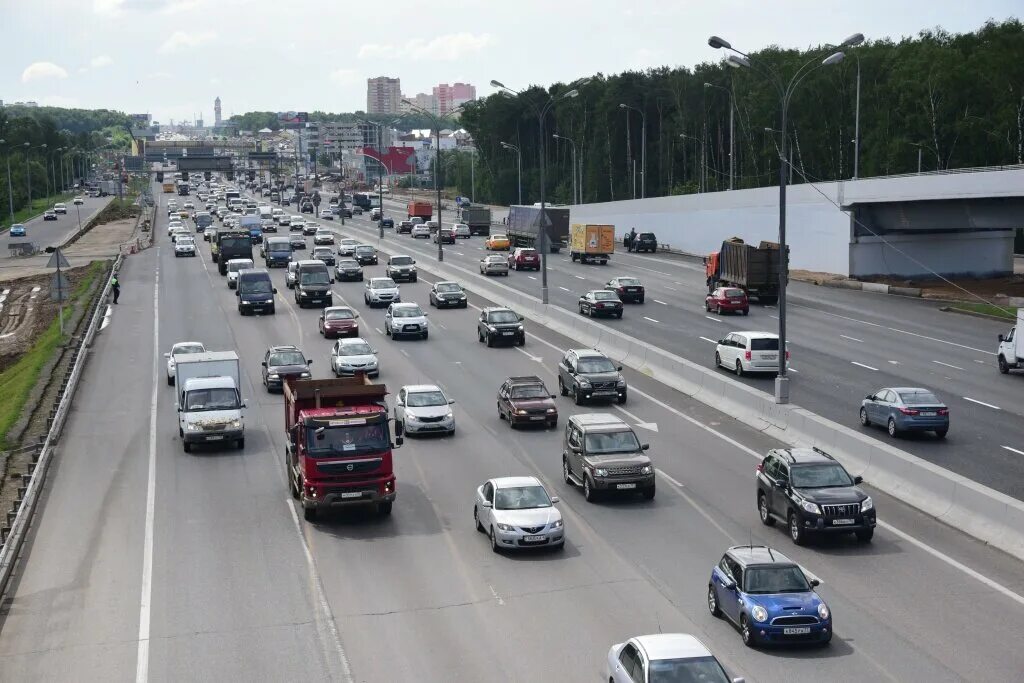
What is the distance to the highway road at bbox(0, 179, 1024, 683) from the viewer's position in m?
18.5

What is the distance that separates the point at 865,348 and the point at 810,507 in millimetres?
27147

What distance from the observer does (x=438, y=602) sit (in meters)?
21.2

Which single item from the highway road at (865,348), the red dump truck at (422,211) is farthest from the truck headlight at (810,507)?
the red dump truck at (422,211)

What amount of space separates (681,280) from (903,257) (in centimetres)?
1294

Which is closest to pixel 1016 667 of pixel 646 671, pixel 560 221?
pixel 646 671

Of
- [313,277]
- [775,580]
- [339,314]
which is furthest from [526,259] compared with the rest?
[775,580]

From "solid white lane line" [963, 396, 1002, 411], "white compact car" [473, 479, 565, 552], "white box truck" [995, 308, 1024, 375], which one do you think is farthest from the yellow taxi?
"white compact car" [473, 479, 565, 552]

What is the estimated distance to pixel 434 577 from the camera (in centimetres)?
2278

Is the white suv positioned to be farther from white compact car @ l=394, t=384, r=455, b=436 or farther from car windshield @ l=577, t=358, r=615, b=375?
white compact car @ l=394, t=384, r=455, b=436

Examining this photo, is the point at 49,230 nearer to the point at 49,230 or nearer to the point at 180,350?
the point at 49,230

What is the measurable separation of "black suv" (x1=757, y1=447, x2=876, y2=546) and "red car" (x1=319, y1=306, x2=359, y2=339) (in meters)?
29.8

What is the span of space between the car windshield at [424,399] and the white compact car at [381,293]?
2763cm

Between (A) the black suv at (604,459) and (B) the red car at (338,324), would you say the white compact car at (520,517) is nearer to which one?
(A) the black suv at (604,459)

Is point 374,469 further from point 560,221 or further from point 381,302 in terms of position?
point 560,221
